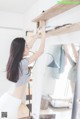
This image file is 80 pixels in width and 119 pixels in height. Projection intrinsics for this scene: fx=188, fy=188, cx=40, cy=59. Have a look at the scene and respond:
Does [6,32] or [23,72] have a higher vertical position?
[6,32]

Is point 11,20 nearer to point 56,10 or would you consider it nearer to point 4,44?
point 4,44

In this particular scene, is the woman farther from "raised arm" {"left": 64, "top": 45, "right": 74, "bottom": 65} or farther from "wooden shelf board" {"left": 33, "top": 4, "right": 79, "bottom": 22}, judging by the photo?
"raised arm" {"left": 64, "top": 45, "right": 74, "bottom": 65}

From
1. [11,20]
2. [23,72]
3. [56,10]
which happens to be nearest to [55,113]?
[23,72]

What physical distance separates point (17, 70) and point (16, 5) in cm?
146

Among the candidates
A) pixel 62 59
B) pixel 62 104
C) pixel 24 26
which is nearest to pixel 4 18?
pixel 24 26

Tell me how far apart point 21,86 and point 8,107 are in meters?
0.28

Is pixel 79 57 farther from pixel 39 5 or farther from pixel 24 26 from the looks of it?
pixel 24 26

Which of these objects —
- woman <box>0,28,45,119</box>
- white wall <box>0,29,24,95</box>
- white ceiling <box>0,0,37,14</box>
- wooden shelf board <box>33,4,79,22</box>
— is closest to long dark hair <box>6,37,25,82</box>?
woman <box>0,28,45,119</box>

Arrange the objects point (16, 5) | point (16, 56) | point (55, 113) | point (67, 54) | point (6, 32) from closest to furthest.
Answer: point (67, 54) < point (55, 113) < point (16, 56) < point (16, 5) < point (6, 32)

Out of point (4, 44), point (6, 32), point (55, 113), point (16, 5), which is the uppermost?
point (16, 5)

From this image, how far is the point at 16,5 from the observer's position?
9.64ft

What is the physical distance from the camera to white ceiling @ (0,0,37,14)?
2.75 metres

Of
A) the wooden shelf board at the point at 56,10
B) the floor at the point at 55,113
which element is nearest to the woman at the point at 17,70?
the wooden shelf board at the point at 56,10

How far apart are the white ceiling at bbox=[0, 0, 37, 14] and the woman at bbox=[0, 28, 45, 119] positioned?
3.32 feet
